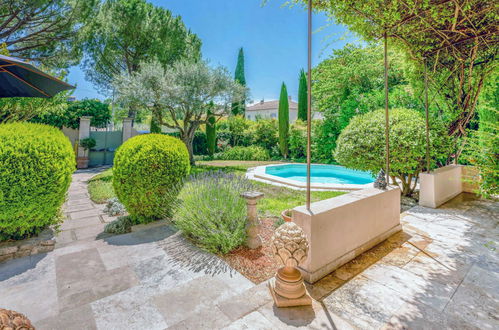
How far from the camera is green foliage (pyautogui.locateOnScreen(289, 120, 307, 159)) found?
15463 millimetres

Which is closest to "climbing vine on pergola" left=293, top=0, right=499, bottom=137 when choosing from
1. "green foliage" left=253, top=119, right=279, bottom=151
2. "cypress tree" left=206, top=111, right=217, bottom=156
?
"green foliage" left=253, top=119, right=279, bottom=151

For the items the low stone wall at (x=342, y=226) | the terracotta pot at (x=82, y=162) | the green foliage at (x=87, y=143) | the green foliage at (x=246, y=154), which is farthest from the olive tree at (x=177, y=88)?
the low stone wall at (x=342, y=226)

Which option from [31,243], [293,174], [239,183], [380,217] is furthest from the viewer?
[293,174]

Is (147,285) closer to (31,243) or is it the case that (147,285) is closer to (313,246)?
(313,246)

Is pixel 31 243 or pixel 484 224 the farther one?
pixel 484 224

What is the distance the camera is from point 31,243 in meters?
3.34

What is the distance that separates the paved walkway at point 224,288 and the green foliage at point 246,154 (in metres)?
12.6

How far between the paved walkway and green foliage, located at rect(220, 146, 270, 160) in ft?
41.2

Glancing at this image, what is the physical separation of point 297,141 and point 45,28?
14.2 meters

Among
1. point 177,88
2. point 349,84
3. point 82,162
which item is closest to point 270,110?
point 349,84

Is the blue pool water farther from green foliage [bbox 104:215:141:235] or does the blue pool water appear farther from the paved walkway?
green foliage [bbox 104:215:141:235]

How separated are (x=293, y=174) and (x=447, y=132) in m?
7.34

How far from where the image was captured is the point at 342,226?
289 cm

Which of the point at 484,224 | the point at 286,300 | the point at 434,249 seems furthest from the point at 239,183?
the point at 484,224
